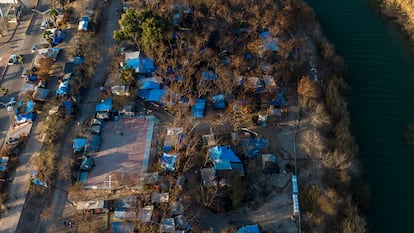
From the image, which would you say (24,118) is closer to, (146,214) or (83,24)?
(83,24)

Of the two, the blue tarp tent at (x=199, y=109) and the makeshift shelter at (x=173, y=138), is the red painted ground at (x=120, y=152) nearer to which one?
the makeshift shelter at (x=173, y=138)

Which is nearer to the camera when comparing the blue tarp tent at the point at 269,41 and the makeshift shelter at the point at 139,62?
the makeshift shelter at the point at 139,62

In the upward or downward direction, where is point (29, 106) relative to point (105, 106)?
downward

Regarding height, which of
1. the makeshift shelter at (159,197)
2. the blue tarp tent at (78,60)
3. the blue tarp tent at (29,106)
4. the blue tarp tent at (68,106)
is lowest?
the makeshift shelter at (159,197)

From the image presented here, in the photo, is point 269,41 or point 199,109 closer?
point 199,109

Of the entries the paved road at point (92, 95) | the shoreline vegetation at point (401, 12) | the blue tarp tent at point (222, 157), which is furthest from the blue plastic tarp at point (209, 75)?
the shoreline vegetation at point (401, 12)

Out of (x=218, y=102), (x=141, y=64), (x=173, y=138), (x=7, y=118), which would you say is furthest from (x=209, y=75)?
(x=7, y=118)

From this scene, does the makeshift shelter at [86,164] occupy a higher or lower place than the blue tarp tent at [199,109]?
lower
